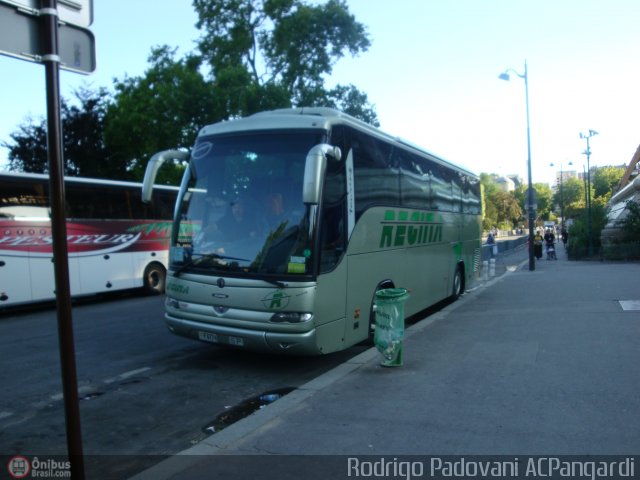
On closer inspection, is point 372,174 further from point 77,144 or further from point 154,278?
point 77,144

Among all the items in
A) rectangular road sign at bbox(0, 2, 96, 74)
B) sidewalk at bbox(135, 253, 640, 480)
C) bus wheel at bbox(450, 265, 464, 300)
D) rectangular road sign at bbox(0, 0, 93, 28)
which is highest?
rectangular road sign at bbox(0, 0, 93, 28)

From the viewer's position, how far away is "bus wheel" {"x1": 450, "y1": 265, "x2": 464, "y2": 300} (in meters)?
13.9

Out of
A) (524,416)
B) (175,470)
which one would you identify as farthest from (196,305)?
(524,416)

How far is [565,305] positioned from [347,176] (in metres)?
7.34

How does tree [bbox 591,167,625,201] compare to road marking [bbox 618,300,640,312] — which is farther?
tree [bbox 591,167,625,201]

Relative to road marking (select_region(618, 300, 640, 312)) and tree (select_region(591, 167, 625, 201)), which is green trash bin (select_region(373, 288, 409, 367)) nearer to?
road marking (select_region(618, 300, 640, 312))

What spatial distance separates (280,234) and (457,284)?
8.47m

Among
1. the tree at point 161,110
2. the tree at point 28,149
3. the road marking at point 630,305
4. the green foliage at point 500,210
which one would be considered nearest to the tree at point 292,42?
the tree at point 161,110

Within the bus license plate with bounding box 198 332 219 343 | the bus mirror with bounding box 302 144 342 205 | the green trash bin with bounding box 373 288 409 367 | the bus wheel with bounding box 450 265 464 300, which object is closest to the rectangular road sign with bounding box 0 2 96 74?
the bus mirror with bounding box 302 144 342 205

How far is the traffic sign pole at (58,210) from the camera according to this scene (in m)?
3.23

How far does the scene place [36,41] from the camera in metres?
3.28

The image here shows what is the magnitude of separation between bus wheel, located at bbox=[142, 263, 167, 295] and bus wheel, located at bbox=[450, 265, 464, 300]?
29.3 feet

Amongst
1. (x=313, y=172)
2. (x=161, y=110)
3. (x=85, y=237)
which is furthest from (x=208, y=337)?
(x=161, y=110)

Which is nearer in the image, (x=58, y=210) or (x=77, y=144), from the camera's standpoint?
(x=58, y=210)
